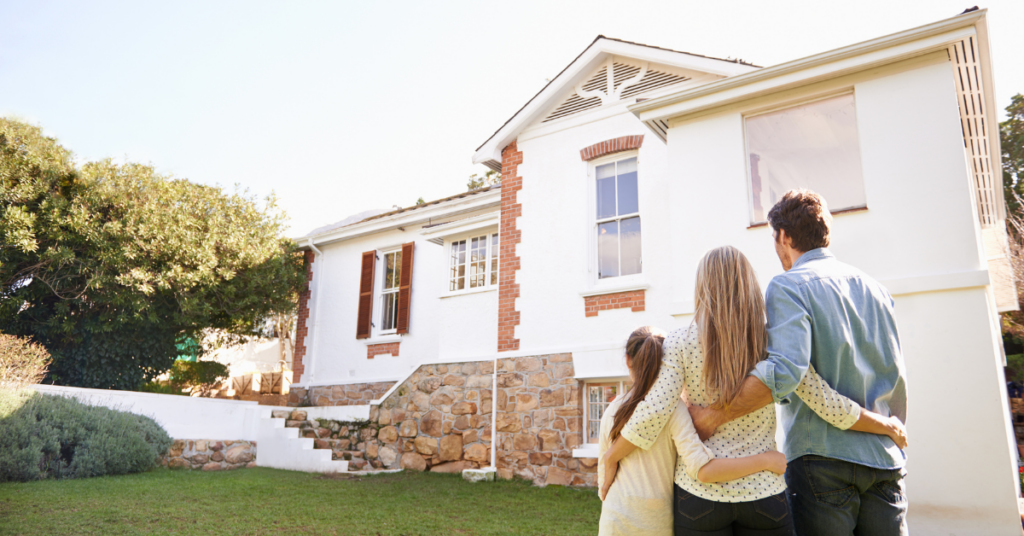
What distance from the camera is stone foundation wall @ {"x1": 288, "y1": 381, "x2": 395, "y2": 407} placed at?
39.9ft

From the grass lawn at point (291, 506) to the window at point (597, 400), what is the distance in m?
0.84

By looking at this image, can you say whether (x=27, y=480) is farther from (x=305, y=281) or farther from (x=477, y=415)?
(x=305, y=281)

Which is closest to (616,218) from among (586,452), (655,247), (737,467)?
(655,247)

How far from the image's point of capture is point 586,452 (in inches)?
Result: 316

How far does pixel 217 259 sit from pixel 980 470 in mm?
12170

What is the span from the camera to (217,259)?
485 inches

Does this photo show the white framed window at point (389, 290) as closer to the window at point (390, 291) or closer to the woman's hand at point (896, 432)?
the window at point (390, 291)

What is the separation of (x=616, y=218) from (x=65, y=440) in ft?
26.4

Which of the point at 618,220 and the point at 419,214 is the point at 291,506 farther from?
the point at 419,214

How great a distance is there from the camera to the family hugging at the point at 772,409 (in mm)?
2072

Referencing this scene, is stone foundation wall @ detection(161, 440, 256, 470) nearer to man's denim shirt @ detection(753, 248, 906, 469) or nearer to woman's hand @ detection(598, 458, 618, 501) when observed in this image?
woman's hand @ detection(598, 458, 618, 501)

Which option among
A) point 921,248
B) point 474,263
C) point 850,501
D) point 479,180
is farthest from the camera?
point 479,180

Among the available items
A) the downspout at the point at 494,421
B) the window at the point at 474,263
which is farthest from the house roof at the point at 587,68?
the downspout at the point at 494,421

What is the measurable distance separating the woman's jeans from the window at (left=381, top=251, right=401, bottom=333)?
10.6 m
